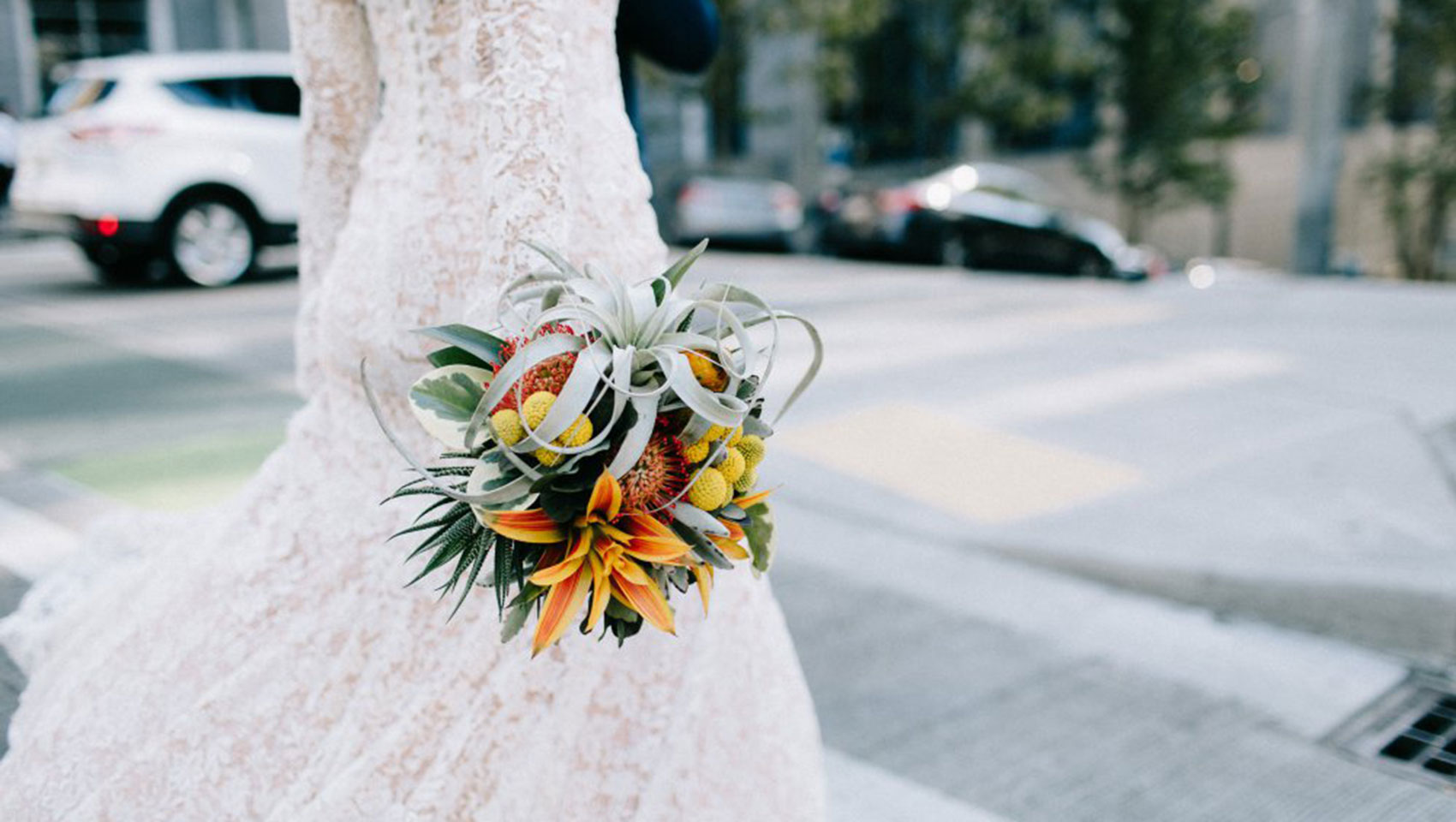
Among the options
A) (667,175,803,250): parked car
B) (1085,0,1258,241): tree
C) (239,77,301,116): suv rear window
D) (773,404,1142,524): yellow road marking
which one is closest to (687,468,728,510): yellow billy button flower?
(773,404,1142,524): yellow road marking

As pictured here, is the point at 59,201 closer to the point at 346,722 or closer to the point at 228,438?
the point at 228,438

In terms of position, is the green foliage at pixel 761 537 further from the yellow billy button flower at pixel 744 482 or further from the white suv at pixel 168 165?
the white suv at pixel 168 165

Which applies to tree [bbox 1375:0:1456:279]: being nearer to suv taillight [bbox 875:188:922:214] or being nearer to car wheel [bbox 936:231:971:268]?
car wheel [bbox 936:231:971:268]

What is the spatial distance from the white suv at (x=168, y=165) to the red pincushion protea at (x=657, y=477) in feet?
31.6

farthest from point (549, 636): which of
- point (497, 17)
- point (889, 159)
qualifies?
point (889, 159)

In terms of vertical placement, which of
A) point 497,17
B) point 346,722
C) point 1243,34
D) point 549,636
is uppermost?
point 1243,34

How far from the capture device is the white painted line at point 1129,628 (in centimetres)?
350

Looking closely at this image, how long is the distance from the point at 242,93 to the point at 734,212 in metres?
6.14

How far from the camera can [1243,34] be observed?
18.2m

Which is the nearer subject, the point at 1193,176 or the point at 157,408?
the point at 157,408

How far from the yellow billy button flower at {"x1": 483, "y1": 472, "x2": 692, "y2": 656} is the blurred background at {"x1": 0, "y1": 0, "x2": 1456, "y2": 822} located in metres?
1.49

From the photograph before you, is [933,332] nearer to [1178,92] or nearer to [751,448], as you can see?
[751,448]

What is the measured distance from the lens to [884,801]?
2.88 metres

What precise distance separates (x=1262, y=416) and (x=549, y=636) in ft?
16.8
